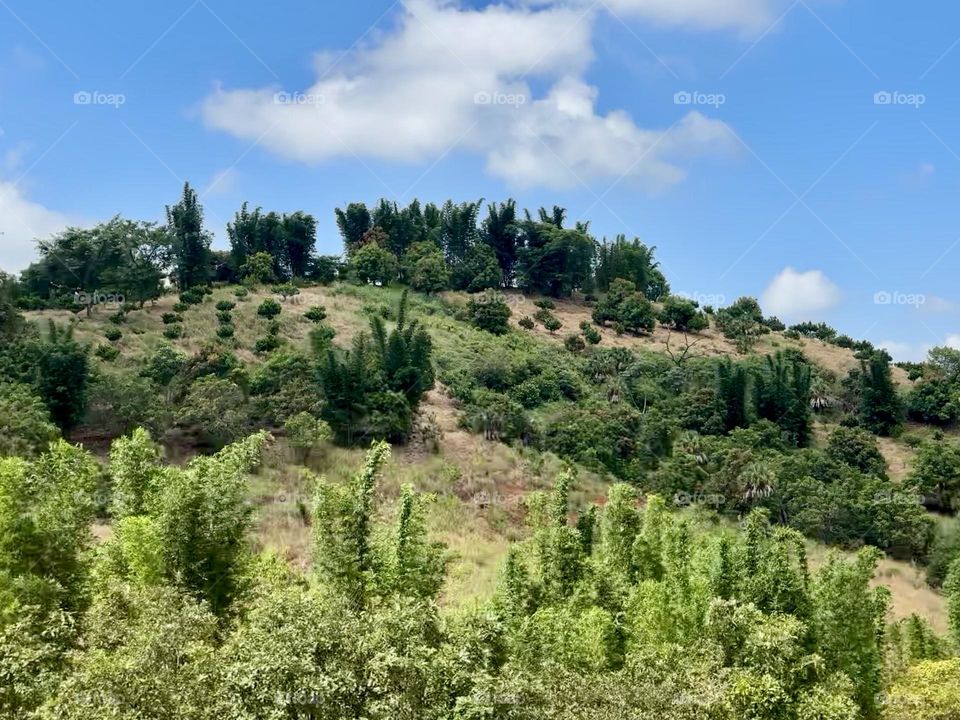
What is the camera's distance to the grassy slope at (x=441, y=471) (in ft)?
111

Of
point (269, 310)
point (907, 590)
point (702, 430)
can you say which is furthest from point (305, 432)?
point (907, 590)

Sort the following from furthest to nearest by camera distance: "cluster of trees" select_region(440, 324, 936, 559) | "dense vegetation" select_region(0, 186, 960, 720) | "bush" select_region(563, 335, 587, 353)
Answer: "bush" select_region(563, 335, 587, 353)
"cluster of trees" select_region(440, 324, 936, 559)
"dense vegetation" select_region(0, 186, 960, 720)

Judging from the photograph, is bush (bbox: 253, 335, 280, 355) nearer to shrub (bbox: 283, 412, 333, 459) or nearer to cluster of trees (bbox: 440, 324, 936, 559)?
cluster of trees (bbox: 440, 324, 936, 559)

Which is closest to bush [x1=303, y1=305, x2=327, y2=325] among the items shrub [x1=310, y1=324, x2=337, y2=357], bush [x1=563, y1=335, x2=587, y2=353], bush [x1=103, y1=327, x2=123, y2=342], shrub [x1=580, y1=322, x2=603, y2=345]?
shrub [x1=310, y1=324, x2=337, y2=357]

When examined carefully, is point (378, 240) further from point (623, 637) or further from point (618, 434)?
point (623, 637)

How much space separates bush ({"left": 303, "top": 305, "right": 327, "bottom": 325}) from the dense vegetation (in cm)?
52

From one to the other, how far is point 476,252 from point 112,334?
127 ft

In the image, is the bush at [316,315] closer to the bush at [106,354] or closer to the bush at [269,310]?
the bush at [269,310]

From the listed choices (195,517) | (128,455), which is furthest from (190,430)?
(195,517)

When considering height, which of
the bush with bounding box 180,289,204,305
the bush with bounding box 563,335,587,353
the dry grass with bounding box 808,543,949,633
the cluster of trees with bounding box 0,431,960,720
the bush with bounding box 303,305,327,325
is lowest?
the dry grass with bounding box 808,543,949,633

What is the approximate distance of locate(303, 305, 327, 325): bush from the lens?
6284cm

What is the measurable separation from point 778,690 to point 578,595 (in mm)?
8794

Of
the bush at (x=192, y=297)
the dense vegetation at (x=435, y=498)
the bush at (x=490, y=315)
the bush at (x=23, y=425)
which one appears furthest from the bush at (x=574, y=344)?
the bush at (x=23, y=425)

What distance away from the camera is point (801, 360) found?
6962 cm
